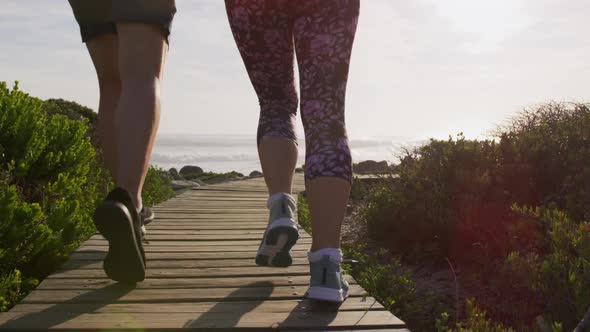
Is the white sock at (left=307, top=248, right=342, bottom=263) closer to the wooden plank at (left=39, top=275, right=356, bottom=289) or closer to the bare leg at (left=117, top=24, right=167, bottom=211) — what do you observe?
the wooden plank at (left=39, top=275, right=356, bottom=289)

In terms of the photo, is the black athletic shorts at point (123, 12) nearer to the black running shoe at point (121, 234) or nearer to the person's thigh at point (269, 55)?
the person's thigh at point (269, 55)

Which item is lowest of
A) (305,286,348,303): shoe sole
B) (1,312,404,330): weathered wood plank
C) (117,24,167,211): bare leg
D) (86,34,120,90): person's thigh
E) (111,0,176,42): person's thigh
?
(1,312,404,330): weathered wood plank

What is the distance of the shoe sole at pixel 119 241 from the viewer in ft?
7.51

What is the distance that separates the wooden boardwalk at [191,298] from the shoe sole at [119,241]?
0.43ft

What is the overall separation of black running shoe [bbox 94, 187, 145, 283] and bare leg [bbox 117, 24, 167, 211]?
0.11 meters

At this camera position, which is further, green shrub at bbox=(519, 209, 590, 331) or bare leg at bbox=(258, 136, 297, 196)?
green shrub at bbox=(519, 209, 590, 331)

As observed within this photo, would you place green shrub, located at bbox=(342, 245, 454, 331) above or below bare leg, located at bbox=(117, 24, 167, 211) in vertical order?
below

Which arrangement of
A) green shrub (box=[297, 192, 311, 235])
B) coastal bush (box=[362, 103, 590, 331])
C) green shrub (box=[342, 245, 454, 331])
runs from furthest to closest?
green shrub (box=[297, 192, 311, 235])
green shrub (box=[342, 245, 454, 331])
coastal bush (box=[362, 103, 590, 331])

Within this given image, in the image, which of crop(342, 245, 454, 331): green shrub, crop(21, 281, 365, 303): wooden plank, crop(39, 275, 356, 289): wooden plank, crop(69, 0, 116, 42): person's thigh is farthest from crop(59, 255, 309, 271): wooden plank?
crop(69, 0, 116, 42): person's thigh

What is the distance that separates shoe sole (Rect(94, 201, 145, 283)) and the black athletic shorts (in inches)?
32.0

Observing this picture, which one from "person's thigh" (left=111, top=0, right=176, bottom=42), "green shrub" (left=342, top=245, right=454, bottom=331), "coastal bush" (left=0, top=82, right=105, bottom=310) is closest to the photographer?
"person's thigh" (left=111, top=0, right=176, bottom=42)

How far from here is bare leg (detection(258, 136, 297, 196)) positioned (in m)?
2.79

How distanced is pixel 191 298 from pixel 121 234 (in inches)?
17.0

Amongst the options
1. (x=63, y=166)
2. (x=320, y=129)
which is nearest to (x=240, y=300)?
(x=320, y=129)
